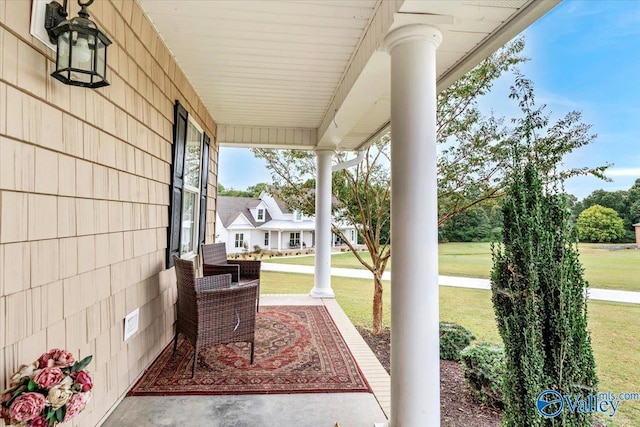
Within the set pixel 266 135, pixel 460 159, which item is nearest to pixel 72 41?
pixel 266 135

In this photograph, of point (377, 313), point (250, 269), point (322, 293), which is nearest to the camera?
point (250, 269)

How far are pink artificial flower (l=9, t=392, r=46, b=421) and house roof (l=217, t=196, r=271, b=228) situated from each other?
512 inches

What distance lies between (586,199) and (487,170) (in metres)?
2.41

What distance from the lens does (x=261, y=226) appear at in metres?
14.1

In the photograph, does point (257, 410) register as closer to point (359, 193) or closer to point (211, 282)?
point (211, 282)

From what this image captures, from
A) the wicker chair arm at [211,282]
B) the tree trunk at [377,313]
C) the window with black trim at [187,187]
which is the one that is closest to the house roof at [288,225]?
the tree trunk at [377,313]

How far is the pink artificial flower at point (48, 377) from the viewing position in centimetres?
118

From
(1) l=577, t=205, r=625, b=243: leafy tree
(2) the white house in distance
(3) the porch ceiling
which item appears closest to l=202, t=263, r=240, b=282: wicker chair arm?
(3) the porch ceiling

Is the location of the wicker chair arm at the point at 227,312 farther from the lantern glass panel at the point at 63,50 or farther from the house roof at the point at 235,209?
the house roof at the point at 235,209

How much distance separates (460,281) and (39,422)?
632 centimetres

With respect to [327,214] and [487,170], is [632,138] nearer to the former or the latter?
[487,170]

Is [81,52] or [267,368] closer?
[81,52]

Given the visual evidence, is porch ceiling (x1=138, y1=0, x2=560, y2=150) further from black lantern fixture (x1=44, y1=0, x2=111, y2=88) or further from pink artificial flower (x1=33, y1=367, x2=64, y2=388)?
pink artificial flower (x1=33, y1=367, x2=64, y2=388)

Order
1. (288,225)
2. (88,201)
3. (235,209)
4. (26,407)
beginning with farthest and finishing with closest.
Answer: (235,209) < (288,225) < (88,201) < (26,407)
